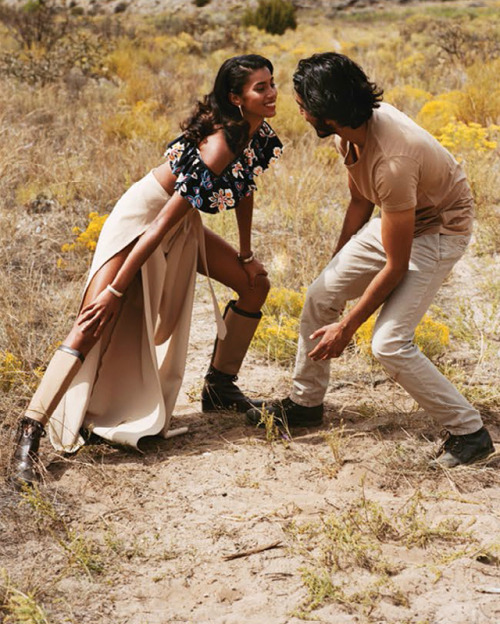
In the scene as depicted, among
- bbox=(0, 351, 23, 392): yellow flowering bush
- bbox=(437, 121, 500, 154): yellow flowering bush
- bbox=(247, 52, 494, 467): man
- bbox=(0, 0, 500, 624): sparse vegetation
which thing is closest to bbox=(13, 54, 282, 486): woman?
bbox=(0, 0, 500, 624): sparse vegetation

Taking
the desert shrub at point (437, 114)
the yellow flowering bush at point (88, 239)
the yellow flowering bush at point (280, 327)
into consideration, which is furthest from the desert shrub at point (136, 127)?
the yellow flowering bush at point (280, 327)

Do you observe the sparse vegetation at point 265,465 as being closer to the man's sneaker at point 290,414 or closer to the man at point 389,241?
the man's sneaker at point 290,414

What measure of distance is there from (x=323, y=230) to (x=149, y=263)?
2.51m

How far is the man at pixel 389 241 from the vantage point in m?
2.82

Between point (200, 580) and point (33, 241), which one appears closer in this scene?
point (200, 580)

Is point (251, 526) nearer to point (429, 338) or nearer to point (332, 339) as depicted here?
point (332, 339)

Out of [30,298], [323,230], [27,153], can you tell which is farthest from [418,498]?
[27,153]

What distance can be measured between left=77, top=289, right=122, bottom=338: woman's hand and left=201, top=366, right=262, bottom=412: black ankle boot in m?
0.82

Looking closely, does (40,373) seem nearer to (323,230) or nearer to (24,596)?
(24,596)

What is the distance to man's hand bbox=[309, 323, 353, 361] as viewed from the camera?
3055mm

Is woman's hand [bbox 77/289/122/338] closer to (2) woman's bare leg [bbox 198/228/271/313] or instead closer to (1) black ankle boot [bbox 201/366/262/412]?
(2) woman's bare leg [bbox 198/228/271/313]

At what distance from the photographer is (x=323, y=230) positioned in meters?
5.70

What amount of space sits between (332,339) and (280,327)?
1.31 meters

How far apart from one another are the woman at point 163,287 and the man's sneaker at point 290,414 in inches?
8.1
